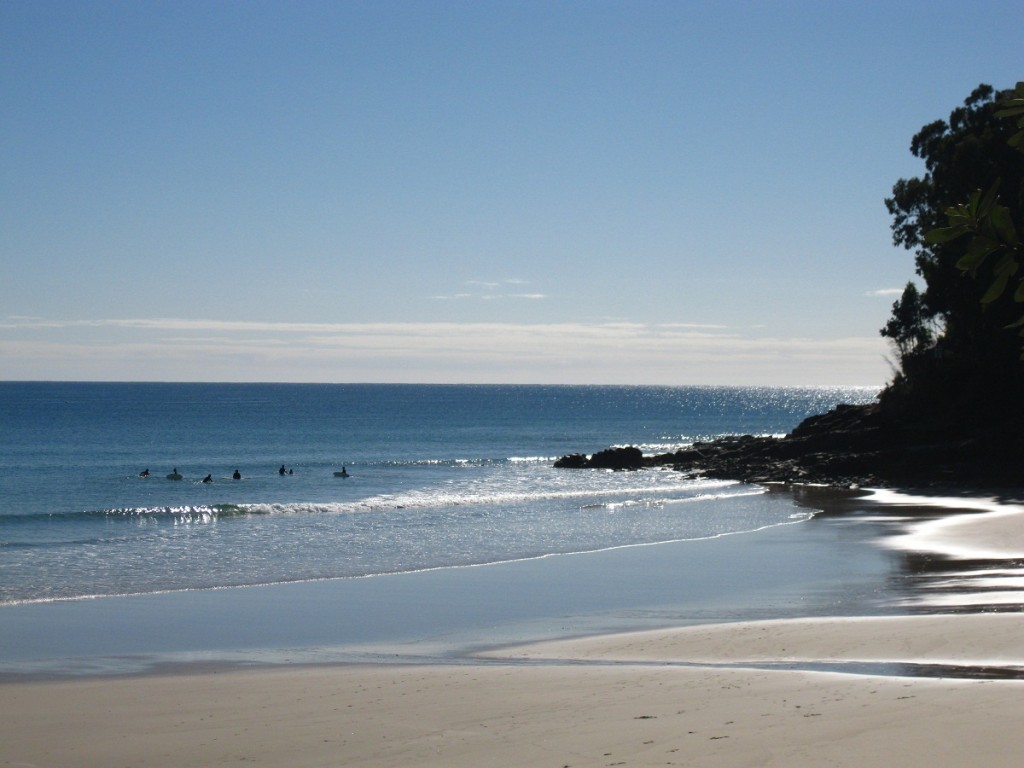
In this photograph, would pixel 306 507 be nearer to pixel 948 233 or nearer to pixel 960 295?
pixel 960 295

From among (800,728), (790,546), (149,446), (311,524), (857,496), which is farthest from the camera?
(149,446)

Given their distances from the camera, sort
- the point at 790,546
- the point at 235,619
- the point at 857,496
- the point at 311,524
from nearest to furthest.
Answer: the point at 235,619, the point at 790,546, the point at 311,524, the point at 857,496

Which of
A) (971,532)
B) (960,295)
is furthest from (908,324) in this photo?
(971,532)

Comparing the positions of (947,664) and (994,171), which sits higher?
(994,171)

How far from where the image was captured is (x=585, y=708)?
10305mm

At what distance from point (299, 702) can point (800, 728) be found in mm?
5458

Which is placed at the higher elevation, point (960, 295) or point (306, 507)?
point (960, 295)

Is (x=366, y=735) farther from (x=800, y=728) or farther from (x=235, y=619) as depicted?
(x=235, y=619)

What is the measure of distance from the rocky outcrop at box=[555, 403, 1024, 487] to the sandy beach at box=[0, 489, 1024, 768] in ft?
92.8

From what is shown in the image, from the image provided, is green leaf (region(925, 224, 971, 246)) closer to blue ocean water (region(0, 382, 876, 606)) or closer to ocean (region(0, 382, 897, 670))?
ocean (region(0, 382, 897, 670))

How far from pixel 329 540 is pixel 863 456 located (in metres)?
26.5

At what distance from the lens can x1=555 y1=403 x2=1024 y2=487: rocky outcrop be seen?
40438 mm

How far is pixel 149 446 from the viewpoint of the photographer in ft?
246

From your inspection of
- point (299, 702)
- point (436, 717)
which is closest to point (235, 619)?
point (299, 702)
